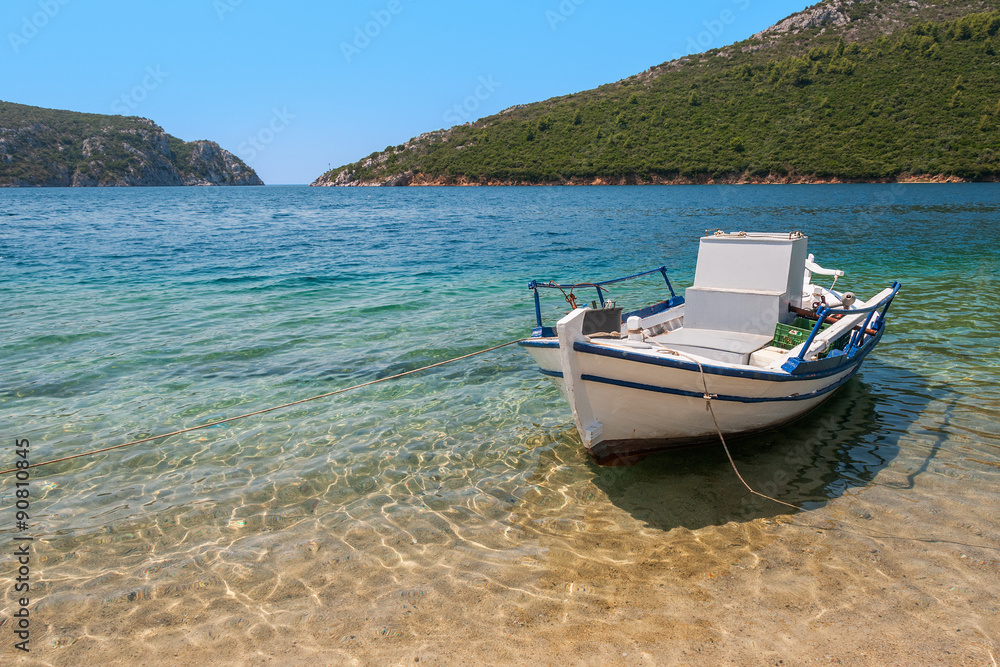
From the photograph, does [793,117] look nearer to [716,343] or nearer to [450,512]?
[716,343]

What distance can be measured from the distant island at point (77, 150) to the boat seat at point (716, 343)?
17461cm

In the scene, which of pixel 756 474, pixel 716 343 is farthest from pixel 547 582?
pixel 716 343

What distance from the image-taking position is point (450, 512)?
20.1ft

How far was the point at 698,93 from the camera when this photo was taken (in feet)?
392

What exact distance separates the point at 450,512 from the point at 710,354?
4189 millimetres

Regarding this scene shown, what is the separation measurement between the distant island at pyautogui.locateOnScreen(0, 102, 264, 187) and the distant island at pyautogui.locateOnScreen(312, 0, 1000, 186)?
245ft

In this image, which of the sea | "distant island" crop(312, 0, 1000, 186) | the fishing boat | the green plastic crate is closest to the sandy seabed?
the sea

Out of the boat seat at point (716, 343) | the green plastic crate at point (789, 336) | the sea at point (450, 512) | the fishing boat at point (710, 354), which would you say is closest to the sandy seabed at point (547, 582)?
the sea at point (450, 512)

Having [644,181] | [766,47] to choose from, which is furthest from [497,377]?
[766,47]

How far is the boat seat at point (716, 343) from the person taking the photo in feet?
25.4

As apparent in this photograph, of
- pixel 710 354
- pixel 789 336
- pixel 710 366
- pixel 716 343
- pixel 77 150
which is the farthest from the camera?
pixel 77 150

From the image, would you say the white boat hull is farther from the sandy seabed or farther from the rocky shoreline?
the rocky shoreline

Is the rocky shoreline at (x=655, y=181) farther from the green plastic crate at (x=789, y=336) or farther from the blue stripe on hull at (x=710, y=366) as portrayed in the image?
the blue stripe on hull at (x=710, y=366)

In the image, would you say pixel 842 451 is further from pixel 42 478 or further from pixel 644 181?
pixel 644 181
